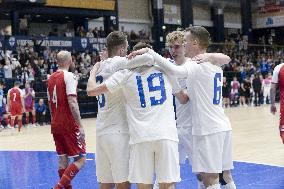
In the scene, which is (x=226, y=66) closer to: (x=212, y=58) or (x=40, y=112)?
(x=40, y=112)

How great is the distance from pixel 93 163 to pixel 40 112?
40.4 feet

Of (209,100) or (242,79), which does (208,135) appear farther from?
(242,79)

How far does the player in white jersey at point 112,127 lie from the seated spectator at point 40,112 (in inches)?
671

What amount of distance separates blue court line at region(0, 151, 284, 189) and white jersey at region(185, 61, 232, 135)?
236 cm

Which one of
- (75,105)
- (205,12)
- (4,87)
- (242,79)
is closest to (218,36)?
(205,12)

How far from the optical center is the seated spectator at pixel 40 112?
70.2 ft

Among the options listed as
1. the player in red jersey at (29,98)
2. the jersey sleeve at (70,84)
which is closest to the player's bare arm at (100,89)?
the jersey sleeve at (70,84)

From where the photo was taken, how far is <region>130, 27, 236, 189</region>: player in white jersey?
4.69 meters

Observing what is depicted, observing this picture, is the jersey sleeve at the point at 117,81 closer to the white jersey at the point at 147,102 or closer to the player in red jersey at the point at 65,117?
the white jersey at the point at 147,102

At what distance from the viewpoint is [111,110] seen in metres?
4.65

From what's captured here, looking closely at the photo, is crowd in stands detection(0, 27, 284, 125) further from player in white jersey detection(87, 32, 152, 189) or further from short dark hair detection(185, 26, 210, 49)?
short dark hair detection(185, 26, 210, 49)

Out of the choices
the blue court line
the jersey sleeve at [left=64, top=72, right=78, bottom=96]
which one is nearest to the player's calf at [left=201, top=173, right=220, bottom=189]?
the blue court line

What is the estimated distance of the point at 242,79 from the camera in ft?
103

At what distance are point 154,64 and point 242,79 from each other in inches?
1098
